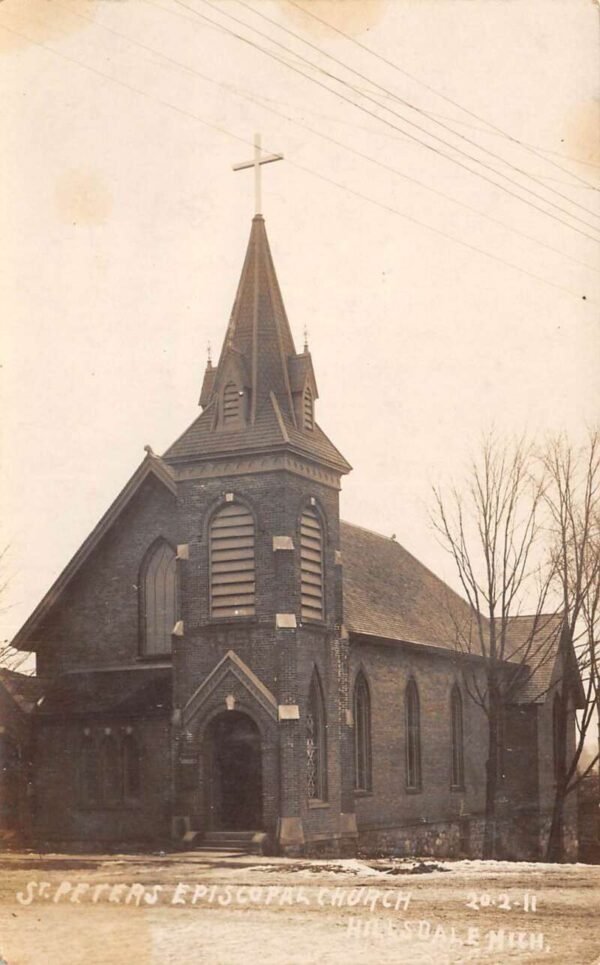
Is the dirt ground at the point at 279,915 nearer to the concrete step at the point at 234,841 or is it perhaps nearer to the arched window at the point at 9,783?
the concrete step at the point at 234,841

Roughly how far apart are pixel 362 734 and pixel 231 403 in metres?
8.87

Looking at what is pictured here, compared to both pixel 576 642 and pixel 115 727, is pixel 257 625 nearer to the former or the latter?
pixel 115 727

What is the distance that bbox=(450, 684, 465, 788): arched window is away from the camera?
3575 centimetres

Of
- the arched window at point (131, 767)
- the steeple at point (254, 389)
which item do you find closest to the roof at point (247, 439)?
the steeple at point (254, 389)

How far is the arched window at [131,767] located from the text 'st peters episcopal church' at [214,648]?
4cm

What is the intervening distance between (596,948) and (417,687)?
689 inches

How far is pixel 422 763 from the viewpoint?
3331 centimetres

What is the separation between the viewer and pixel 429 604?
36.5m

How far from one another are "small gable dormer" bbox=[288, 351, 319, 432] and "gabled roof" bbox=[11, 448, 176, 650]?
10.1ft

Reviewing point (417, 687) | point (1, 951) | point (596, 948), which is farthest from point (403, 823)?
point (1, 951)

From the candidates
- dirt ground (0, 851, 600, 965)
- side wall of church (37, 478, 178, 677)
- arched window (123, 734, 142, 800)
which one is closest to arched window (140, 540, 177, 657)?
side wall of church (37, 478, 178, 677)

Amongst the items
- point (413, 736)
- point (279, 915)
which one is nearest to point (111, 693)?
point (413, 736)

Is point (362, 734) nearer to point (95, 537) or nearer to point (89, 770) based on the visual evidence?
point (89, 770)

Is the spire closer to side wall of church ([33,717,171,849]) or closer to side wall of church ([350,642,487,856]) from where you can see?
side wall of church ([350,642,487,856])
